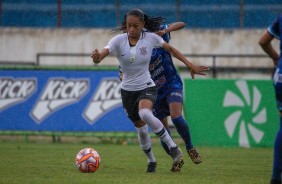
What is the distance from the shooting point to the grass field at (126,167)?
10.5 m

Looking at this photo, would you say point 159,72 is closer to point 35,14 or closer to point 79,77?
point 79,77

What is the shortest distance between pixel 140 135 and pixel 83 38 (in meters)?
12.5

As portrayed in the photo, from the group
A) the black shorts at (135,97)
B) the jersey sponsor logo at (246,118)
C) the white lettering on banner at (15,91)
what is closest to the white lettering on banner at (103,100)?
the white lettering on banner at (15,91)

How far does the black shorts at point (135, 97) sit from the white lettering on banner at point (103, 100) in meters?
8.03

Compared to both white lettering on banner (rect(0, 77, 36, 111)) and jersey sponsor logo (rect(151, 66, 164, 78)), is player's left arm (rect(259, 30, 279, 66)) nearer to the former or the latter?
jersey sponsor logo (rect(151, 66, 164, 78))

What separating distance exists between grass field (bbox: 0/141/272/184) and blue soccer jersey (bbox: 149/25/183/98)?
125 centimetres

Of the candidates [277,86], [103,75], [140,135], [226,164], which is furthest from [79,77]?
[277,86]

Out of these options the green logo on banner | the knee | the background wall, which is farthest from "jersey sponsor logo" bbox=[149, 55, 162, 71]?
the background wall

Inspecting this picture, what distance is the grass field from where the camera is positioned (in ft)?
34.4

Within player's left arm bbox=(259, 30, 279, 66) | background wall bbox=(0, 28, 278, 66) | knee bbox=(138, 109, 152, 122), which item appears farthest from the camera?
background wall bbox=(0, 28, 278, 66)

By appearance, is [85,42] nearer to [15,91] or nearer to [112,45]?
[15,91]

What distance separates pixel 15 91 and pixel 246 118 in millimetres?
5579

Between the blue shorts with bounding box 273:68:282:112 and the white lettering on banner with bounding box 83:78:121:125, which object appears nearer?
the blue shorts with bounding box 273:68:282:112

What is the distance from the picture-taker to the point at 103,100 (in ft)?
65.6
